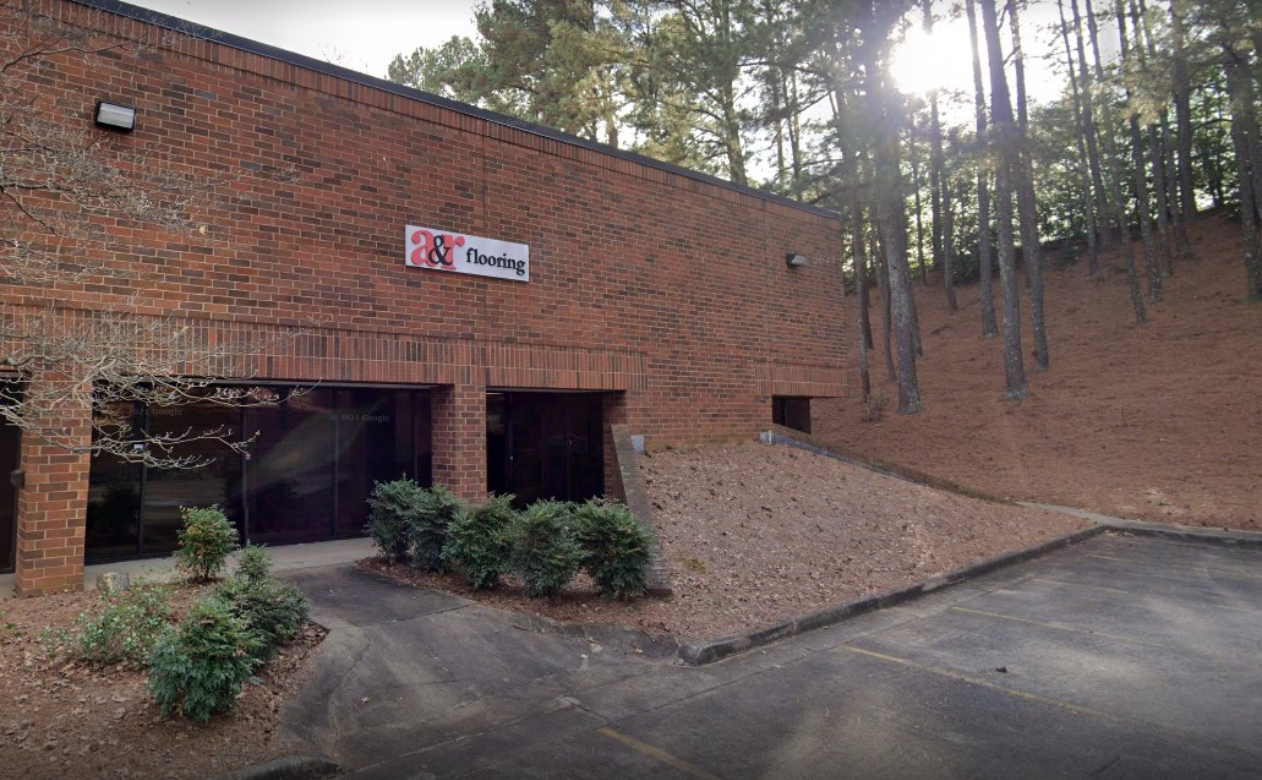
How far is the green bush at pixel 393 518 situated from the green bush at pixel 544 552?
1.77 metres

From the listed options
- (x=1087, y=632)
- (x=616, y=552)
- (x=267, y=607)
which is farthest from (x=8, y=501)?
(x=1087, y=632)

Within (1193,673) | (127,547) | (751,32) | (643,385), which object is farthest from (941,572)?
(751,32)

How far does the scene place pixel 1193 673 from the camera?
5.67 metres

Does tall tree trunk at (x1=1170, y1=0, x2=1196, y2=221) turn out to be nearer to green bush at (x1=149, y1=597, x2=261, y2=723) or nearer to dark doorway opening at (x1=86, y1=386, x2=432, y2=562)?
dark doorway opening at (x1=86, y1=386, x2=432, y2=562)

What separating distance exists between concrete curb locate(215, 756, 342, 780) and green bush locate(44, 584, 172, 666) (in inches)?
59.0

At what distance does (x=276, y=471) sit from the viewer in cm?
1011

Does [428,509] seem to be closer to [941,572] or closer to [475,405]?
[475,405]

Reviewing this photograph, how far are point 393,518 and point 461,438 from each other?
153cm

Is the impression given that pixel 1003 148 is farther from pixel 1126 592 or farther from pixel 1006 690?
pixel 1006 690

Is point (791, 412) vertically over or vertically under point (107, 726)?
over

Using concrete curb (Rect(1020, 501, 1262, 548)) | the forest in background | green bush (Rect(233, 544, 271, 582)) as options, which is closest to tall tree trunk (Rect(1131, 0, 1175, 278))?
the forest in background

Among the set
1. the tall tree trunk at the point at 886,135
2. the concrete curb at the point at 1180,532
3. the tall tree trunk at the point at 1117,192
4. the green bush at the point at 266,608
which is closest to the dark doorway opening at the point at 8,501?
the green bush at the point at 266,608

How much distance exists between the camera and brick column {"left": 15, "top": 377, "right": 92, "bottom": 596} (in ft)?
21.4

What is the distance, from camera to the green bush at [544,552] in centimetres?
683
